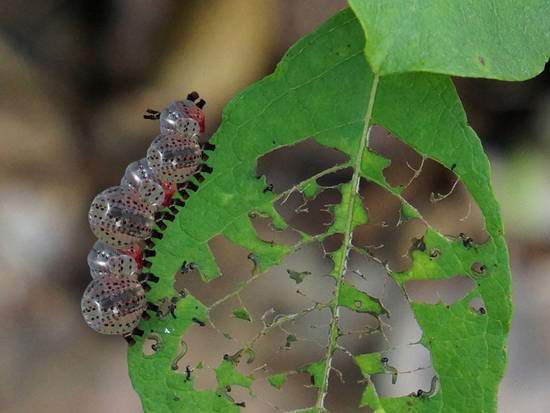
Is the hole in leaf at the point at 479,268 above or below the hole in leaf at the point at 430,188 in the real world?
below

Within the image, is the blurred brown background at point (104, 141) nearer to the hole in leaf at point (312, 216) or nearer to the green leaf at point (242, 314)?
the hole in leaf at point (312, 216)

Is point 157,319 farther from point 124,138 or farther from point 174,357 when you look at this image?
point 124,138

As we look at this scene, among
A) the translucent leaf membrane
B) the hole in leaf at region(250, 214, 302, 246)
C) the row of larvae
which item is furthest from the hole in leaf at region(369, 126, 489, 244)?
the row of larvae

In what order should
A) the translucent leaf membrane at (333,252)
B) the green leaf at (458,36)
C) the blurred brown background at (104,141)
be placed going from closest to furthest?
the green leaf at (458,36) → the translucent leaf membrane at (333,252) → the blurred brown background at (104,141)

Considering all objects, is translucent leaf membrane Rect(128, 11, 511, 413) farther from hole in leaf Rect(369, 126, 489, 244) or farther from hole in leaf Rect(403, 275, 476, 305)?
hole in leaf Rect(403, 275, 476, 305)

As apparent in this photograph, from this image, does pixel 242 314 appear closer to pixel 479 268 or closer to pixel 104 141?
pixel 479 268

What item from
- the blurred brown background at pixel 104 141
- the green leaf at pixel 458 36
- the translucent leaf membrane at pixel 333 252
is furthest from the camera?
the blurred brown background at pixel 104 141

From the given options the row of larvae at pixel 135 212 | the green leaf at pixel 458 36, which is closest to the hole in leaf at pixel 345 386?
the row of larvae at pixel 135 212
